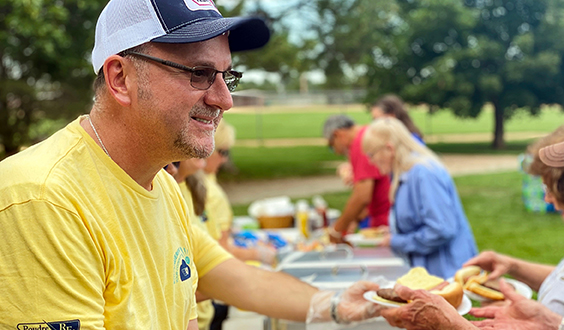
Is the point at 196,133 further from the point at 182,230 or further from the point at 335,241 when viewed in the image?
the point at 335,241

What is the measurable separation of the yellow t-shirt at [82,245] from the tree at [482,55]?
1836 centimetres

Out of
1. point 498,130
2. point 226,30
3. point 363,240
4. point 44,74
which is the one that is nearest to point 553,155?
point 226,30

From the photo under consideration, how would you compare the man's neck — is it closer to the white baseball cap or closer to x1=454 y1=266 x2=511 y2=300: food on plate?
the white baseball cap

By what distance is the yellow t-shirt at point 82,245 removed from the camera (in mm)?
1204

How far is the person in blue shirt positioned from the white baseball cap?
2607 mm

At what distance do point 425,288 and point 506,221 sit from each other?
8.32 metres

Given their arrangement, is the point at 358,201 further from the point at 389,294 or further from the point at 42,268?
the point at 42,268

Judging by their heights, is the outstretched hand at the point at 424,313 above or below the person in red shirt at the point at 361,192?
above

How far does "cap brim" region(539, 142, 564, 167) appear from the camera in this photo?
2.03 metres

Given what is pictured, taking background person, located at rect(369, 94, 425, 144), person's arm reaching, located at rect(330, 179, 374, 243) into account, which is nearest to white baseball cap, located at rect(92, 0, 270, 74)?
person's arm reaching, located at rect(330, 179, 374, 243)

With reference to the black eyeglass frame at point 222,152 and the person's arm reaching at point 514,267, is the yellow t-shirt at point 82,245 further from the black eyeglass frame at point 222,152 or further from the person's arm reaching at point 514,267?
the black eyeglass frame at point 222,152

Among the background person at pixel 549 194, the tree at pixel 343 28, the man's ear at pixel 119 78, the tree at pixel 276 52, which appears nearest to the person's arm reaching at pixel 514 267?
the background person at pixel 549 194

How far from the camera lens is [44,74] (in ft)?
34.7

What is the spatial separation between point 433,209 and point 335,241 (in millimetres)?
1219
